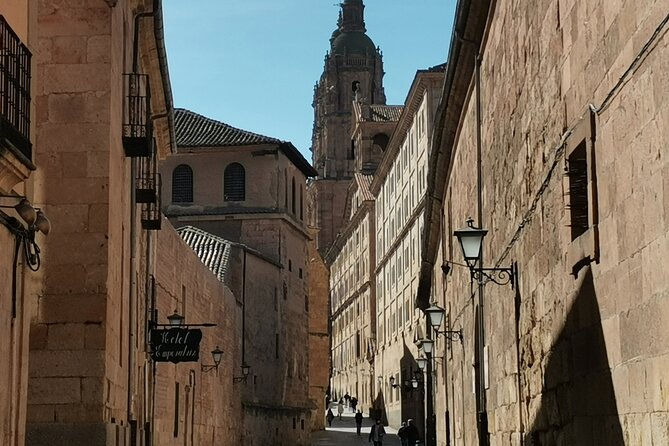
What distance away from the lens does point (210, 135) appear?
165ft

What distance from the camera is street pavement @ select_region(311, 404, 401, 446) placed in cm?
5234

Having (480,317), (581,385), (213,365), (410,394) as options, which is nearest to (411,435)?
(213,365)

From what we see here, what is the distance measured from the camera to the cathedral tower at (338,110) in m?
122

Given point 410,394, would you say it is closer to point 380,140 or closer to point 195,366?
point 195,366

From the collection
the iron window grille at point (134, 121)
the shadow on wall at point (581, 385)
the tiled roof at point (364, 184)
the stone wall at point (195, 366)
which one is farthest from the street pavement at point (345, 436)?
the shadow on wall at point (581, 385)

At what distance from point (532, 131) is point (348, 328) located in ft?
270

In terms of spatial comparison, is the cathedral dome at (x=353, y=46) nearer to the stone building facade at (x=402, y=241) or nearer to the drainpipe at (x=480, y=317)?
the stone building facade at (x=402, y=241)

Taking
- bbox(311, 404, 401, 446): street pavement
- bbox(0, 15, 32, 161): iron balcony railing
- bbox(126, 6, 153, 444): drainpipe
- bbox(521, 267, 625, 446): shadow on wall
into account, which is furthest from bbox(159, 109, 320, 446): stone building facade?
bbox(0, 15, 32, 161): iron balcony railing

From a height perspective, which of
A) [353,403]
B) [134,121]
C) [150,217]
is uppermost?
[134,121]

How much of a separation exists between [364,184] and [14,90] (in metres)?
75.2

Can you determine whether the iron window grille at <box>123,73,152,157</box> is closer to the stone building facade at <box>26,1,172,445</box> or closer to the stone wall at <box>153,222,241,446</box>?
the stone building facade at <box>26,1,172,445</box>

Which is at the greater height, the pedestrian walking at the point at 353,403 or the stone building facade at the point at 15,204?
the pedestrian walking at the point at 353,403

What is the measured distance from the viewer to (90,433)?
14.4m

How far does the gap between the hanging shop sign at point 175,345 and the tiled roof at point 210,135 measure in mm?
28374
